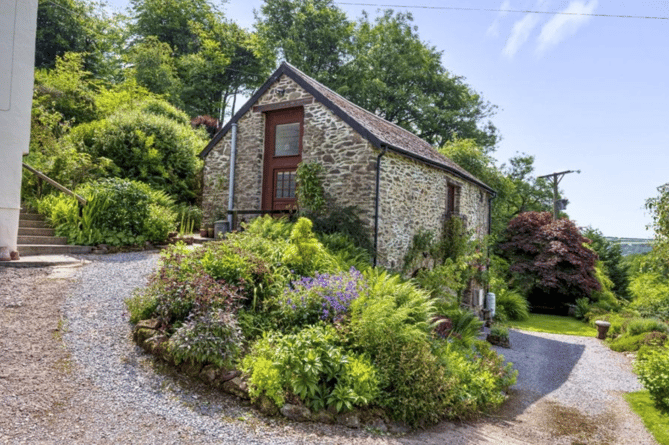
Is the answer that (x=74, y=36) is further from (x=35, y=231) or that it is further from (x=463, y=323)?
(x=463, y=323)

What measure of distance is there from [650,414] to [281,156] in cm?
1006

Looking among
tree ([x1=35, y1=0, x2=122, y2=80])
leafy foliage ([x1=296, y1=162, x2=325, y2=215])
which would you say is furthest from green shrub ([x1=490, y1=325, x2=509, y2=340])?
tree ([x1=35, y1=0, x2=122, y2=80])

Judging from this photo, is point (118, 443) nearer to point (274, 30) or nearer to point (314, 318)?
point (314, 318)

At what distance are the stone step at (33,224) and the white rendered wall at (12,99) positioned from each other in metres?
2.26

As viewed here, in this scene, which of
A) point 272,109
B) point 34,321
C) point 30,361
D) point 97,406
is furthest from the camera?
point 272,109

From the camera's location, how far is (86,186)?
11172 millimetres

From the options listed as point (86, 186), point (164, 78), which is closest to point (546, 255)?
point (86, 186)

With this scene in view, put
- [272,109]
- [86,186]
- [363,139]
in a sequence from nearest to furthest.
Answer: [363,139] → [86,186] → [272,109]

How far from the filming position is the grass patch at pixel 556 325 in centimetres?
1598

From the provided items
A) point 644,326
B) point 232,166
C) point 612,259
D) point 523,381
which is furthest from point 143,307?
point 612,259

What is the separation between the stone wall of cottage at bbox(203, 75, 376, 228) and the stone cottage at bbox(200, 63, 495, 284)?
0.03m

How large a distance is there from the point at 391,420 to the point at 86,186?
9997 millimetres

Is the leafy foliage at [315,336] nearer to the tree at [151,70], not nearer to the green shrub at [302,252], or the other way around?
the green shrub at [302,252]

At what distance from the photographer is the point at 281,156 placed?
1235 cm
